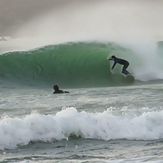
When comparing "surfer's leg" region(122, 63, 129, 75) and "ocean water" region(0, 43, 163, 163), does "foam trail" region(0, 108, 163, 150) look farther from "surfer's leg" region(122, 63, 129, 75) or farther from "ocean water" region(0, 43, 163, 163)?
"surfer's leg" region(122, 63, 129, 75)

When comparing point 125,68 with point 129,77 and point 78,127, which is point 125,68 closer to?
point 129,77

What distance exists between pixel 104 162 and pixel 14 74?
18783 millimetres

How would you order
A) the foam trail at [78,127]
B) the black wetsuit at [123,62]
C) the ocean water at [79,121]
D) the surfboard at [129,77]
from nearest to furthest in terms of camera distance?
1. the ocean water at [79,121]
2. the foam trail at [78,127]
3. the black wetsuit at [123,62]
4. the surfboard at [129,77]

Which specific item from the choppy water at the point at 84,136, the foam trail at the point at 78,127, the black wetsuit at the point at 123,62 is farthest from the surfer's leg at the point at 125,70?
the foam trail at the point at 78,127

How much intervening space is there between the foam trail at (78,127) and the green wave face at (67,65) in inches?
512

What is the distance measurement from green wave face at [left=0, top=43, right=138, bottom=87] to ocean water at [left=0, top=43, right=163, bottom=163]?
0.07 meters

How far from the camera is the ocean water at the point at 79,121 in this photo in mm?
9805

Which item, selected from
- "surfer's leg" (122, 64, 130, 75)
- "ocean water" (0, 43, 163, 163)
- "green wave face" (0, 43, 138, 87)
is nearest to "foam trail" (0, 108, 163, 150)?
"ocean water" (0, 43, 163, 163)

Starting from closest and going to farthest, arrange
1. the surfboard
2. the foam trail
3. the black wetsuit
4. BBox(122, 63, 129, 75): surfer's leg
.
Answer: the foam trail → the black wetsuit → BBox(122, 63, 129, 75): surfer's leg → the surfboard

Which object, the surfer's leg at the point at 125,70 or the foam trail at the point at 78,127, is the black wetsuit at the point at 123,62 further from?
the foam trail at the point at 78,127

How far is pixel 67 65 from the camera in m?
29.4

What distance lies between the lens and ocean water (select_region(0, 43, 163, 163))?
980 cm

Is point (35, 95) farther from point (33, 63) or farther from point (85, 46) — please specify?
point (85, 46)

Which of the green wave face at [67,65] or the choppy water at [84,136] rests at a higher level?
the green wave face at [67,65]
